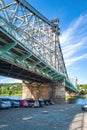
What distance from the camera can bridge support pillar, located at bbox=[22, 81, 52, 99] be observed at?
7183 cm

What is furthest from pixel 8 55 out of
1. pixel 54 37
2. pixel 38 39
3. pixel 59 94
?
pixel 54 37

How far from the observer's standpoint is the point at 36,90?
75.1m

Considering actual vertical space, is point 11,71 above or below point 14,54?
below

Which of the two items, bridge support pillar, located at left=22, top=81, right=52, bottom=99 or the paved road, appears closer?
the paved road

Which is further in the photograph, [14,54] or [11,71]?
[11,71]

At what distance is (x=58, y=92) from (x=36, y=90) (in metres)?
8.95

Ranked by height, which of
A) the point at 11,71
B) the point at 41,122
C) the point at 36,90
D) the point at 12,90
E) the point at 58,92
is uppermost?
the point at 12,90

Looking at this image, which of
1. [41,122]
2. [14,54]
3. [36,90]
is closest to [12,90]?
[36,90]

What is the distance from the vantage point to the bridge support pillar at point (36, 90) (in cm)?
7183

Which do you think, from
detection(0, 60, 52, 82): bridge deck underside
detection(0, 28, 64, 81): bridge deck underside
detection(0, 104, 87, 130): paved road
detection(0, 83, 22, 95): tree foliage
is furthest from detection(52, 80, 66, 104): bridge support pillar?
detection(0, 83, 22, 95): tree foliage

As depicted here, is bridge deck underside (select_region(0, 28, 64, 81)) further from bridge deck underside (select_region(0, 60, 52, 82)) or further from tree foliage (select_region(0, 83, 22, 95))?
tree foliage (select_region(0, 83, 22, 95))

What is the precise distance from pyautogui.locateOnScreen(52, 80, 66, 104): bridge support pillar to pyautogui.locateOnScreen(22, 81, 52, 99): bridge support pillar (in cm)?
201

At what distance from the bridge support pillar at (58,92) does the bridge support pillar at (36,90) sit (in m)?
2.01

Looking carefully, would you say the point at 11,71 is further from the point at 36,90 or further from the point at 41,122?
the point at 36,90
